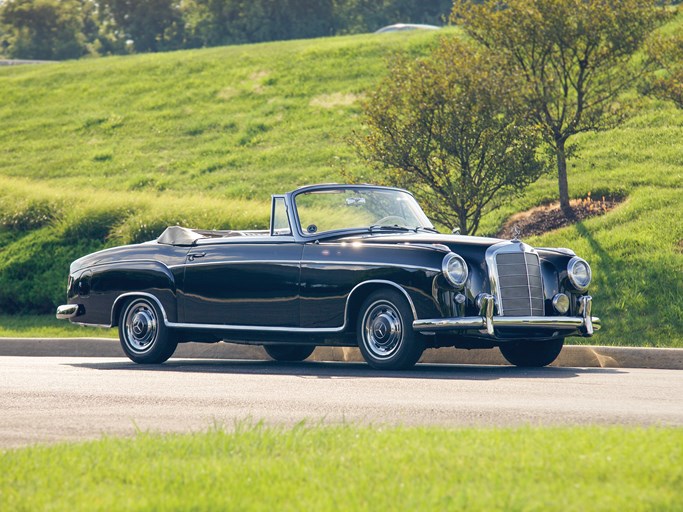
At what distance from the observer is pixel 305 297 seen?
11.4m

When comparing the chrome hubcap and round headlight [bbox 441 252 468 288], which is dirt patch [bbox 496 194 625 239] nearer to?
the chrome hubcap

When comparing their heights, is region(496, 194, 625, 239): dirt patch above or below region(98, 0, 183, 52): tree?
below

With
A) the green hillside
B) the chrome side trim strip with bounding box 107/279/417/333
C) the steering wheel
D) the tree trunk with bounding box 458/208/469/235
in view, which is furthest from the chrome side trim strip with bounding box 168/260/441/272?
the tree trunk with bounding box 458/208/469/235

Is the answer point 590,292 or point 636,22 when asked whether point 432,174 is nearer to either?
point 590,292

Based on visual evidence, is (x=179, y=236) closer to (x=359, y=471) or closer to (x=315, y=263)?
(x=315, y=263)

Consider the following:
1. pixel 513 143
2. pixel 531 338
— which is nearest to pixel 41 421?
pixel 531 338

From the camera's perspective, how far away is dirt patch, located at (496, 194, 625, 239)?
69.3ft

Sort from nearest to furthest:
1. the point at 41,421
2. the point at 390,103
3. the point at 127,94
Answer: the point at 41,421
the point at 390,103
the point at 127,94

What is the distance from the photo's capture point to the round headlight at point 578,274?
11.4m

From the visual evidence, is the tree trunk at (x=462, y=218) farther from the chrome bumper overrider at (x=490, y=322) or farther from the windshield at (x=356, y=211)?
the chrome bumper overrider at (x=490, y=322)

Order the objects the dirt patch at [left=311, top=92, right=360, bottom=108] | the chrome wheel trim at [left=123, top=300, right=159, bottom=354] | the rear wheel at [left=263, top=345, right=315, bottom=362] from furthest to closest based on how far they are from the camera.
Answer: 1. the dirt patch at [left=311, top=92, right=360, bottom=108]
2. the rear wheel at [left=263, top=345, right=315, bottom=362]
3. the chrome wheel trim at [left=123, top=300, right=159, bottom=354]

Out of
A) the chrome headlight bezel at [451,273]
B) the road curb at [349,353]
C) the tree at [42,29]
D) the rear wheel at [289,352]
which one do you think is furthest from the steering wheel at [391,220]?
the tree at [42,29]

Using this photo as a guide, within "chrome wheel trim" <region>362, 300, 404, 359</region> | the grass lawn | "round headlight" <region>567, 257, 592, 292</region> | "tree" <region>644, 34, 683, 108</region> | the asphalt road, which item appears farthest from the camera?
"tree" <region>644, 34, 683, 108</region>

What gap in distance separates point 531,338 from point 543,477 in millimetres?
6248
